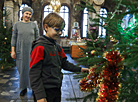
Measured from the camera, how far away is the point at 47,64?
1469mm

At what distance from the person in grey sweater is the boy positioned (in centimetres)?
165

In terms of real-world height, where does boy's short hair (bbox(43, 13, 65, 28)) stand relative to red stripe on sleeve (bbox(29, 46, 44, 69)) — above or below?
above

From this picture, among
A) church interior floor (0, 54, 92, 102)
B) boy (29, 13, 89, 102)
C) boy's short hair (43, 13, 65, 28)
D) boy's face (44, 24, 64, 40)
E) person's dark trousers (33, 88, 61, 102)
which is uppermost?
boy's short hair (43, 13, 65, 28)

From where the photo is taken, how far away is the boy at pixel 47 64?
4.56 feet

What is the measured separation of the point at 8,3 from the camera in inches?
328

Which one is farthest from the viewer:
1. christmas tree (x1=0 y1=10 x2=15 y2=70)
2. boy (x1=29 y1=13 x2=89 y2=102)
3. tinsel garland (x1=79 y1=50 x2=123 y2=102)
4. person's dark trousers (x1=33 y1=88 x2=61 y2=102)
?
christmas tree (x1=0 y1=10 x2=15 y2=70)

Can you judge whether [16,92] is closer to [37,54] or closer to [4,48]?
[37,54]

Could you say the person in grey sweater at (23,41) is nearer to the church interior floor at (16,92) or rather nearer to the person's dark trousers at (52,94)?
the church interior floor at (16,92)

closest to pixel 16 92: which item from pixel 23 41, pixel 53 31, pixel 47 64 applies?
pixel 23 41

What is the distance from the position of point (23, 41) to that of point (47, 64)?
1.77m

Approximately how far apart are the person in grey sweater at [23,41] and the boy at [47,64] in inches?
65.1

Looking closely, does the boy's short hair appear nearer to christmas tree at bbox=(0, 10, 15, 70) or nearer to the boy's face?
the boy's face

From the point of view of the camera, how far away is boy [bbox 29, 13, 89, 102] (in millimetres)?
1391

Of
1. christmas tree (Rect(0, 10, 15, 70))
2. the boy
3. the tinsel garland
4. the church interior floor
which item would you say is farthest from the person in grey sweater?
christmas tree (Rect(0, 10, 15, 70))
